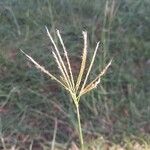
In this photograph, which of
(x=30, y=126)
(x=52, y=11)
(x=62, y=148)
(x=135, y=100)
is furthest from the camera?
(x=52, y=11)

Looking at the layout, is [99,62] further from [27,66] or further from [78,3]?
[78,3]

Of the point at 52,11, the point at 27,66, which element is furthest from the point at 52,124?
the point at 52,11

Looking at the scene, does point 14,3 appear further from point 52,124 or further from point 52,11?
point 52,124

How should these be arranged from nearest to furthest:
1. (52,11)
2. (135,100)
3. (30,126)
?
(30,126) < (135,100) < (52,11)

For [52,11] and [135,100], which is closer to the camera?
[135,100]

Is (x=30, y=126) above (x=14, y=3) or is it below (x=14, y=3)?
below

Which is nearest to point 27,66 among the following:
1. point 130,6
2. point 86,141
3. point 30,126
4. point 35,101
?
point 35,101
